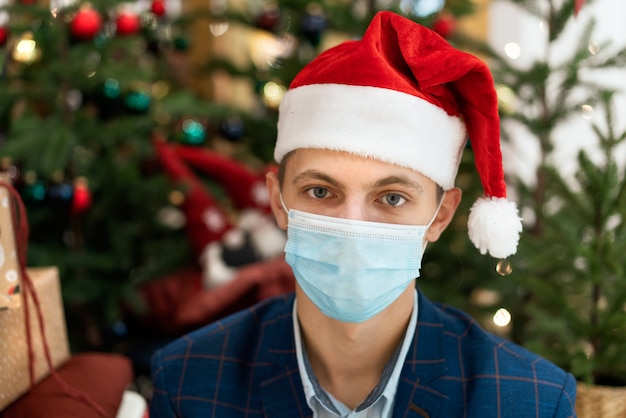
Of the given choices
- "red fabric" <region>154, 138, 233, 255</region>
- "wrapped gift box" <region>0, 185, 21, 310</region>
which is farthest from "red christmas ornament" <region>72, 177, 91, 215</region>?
"wrapped gift box" <region>0, 185, 21, 310</region>

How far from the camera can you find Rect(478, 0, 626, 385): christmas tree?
1.67 meters

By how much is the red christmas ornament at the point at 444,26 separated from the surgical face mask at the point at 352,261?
4.32 ft

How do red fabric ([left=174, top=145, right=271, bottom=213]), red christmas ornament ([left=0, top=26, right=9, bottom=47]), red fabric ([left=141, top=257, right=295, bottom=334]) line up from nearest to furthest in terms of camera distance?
red christmas ornament ([left=0, top=26, right=9, bottom=47]) → red fabric ([left=141, top=257, right=295, bottom=334]) → red fabric ([left=174, top=145, right=271, bottom=213])

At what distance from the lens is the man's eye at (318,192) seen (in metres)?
1.29

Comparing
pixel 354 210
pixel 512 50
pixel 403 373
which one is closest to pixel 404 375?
pixel 403 373

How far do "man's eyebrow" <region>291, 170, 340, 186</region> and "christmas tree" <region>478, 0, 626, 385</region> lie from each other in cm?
46

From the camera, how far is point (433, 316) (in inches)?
55.2

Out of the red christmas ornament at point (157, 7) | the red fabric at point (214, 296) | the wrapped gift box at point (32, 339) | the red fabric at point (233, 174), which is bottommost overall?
the red fabric at point (214, 296)

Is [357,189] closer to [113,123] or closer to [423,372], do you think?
[423,372]

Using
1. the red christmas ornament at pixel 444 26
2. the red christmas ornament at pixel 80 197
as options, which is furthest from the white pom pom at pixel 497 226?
the red christmas ornament at pixel 80 197

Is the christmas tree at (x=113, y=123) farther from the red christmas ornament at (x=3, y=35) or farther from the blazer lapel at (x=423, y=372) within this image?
the blazer lapel at (x=423, y=372)

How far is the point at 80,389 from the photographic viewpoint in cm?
155

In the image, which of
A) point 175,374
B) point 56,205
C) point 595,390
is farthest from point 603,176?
point 56,205

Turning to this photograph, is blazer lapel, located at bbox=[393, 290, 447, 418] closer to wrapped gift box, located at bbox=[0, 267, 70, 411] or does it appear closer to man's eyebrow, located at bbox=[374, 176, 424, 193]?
man's eyebrow, located at bbox=[374, 176, 424, 193]
